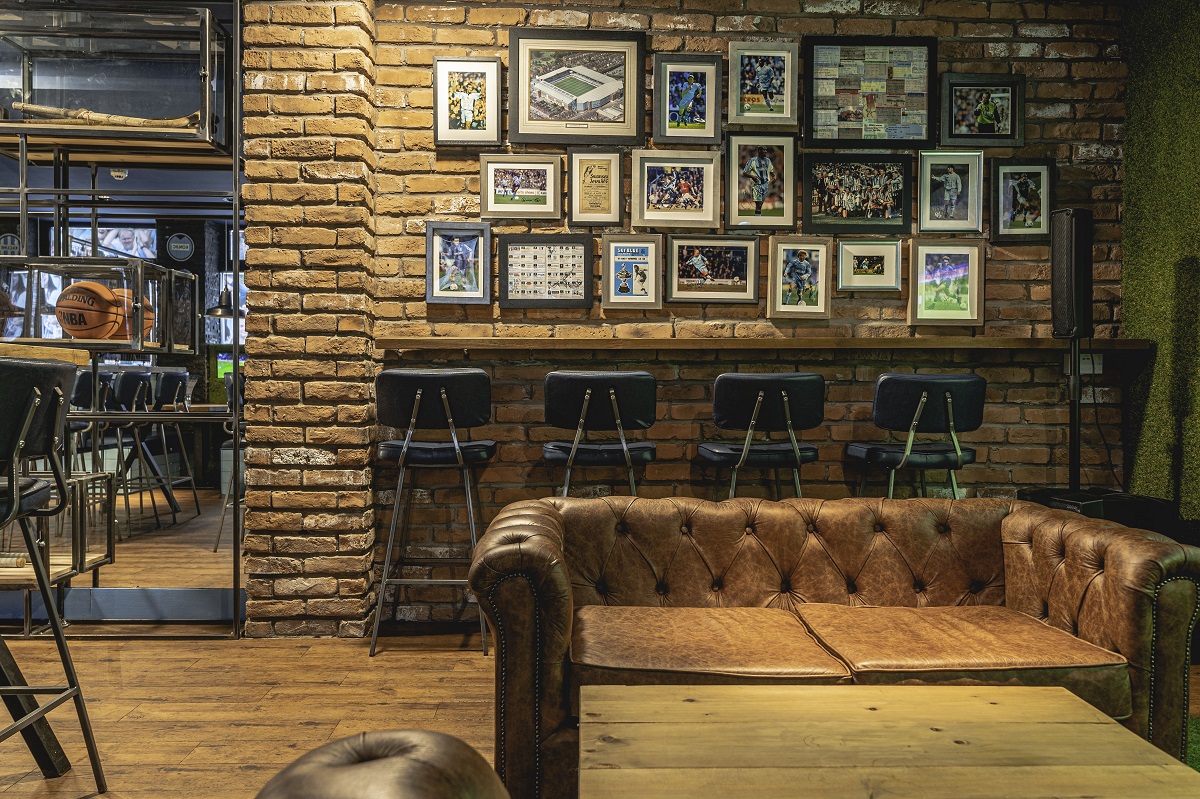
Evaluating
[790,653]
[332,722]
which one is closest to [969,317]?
[790,653]

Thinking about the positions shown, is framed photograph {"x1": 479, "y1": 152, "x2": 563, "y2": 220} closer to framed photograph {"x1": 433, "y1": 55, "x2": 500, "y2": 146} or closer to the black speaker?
framed photograph {"x1": 433, "y1": 55, "x2": 500, "y2": 146}

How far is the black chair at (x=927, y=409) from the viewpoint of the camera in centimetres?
296

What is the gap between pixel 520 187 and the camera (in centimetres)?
356

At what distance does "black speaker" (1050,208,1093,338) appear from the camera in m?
3.17

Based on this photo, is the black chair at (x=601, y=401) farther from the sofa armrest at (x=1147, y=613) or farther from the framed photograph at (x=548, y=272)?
the sofa armrest at (x=1147, y=613)

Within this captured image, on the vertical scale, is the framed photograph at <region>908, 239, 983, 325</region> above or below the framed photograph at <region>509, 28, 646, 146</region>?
below

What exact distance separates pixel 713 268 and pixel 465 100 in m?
1.41

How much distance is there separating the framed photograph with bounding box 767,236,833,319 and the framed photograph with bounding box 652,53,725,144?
2.10 feet

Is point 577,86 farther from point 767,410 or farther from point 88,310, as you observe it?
point 88,310

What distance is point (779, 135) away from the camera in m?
3.63

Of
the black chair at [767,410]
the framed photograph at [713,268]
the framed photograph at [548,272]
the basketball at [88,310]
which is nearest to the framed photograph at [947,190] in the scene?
the framed photograph at [713,268]

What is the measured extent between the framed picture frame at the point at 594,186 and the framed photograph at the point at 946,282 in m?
1.47

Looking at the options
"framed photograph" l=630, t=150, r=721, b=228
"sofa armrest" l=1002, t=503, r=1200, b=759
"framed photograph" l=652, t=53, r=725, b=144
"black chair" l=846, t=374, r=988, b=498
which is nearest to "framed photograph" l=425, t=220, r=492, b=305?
"framed photograph" l=630, t=150, r=721, b=228

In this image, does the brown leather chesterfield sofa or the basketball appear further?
the basketball
